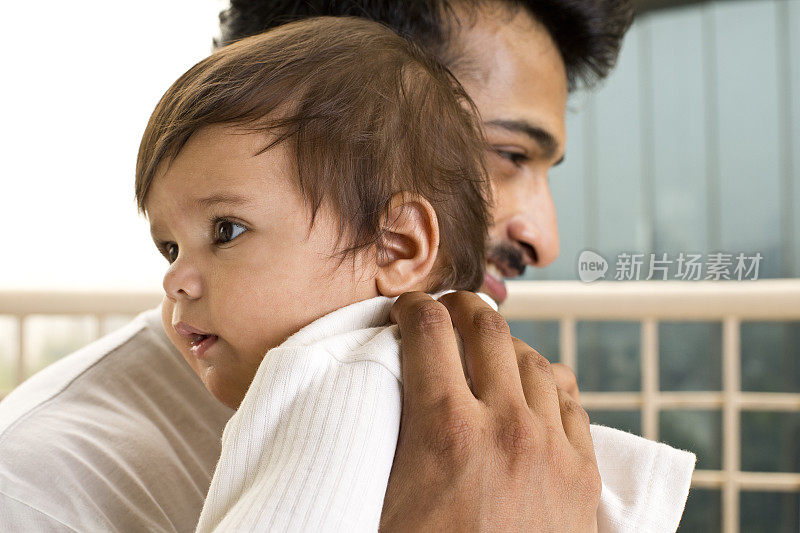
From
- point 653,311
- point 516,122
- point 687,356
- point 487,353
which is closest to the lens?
point 487,353

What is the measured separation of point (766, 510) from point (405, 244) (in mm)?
3360

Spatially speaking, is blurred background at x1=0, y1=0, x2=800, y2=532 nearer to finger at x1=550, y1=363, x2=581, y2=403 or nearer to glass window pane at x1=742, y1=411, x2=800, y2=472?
glass window pane at x1=742, y1=411, x2=800, y2=472

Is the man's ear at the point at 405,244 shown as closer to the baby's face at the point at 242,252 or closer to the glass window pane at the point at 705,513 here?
the baby's face at the point at 242,252

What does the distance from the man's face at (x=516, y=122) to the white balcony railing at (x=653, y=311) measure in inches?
16.6

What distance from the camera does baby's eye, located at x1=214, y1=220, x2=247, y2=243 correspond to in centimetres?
70

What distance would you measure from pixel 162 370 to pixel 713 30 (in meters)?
3.21

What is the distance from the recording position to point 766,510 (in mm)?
3361

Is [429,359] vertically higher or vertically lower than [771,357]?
higher

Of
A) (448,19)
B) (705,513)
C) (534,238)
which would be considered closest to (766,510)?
(705,513)

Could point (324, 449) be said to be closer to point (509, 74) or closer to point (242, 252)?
point (242, 252)

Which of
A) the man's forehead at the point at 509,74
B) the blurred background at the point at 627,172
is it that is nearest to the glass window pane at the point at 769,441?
the blurred background at the point at 627,172

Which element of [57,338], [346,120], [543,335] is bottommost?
[543,335]

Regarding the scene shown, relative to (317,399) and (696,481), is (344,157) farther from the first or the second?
(696,481)

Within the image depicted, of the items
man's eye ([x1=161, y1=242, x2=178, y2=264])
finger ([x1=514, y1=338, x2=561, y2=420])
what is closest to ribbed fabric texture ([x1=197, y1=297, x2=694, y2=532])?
finger ([x1=514, y1=338, x2=561, y2=420])
